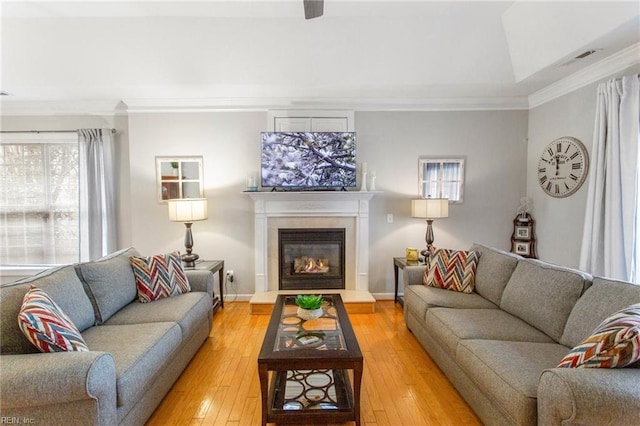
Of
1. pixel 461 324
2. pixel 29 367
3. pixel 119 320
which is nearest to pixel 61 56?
pixel 119 320

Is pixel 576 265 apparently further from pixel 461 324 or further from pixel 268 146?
pixel 268 146

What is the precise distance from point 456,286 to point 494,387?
150cm

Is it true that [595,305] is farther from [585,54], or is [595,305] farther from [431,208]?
[585,54]

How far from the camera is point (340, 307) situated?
2.76 meters

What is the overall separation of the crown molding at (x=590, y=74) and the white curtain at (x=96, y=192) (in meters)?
5.76

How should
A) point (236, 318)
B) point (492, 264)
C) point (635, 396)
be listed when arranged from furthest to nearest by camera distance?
point (236, 318)
point (492, 264)
point (635, 396)

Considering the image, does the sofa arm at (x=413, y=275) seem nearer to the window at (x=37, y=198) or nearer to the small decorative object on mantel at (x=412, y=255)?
the small decorative object on mantel at (x=412, y=255)

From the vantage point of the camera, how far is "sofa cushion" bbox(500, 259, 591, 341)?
2152 millimetres

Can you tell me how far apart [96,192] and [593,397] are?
5.28m

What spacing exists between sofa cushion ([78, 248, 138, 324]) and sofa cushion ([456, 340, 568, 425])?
2660 mm

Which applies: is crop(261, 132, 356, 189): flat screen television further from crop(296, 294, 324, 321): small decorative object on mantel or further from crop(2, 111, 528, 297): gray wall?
crop(296, 294, 324, 321): small decorative object on mantel

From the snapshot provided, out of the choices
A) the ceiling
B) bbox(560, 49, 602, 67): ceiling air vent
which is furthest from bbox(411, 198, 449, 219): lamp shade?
bbox(560, 49, 602, 67): ceiling air vent

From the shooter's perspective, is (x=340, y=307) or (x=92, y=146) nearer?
(x=340, y=307)

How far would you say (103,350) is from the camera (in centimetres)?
199
